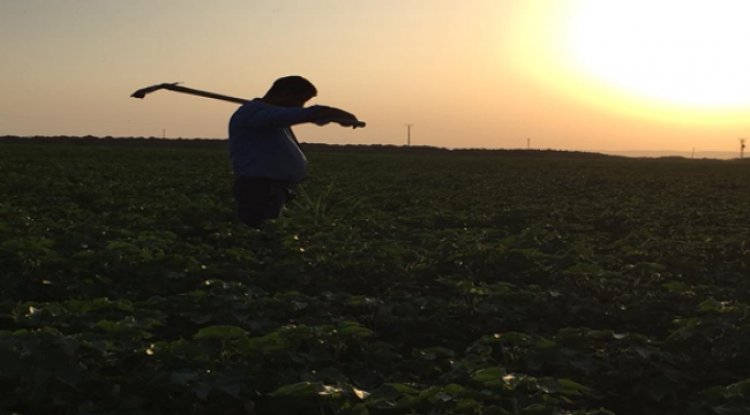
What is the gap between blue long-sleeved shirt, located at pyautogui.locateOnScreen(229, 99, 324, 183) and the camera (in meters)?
8.34

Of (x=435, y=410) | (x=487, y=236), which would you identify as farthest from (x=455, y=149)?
(x=435, y=410)

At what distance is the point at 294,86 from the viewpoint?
830 centimetres

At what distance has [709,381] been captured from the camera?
4660 millimetres

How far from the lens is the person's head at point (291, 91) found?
27.2ft

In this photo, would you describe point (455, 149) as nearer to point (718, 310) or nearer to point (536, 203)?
point (536, 203)

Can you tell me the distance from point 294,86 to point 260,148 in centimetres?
78

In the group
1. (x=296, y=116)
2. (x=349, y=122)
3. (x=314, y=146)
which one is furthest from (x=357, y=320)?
(x=314, y=146)

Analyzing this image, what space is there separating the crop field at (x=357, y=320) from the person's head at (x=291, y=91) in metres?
1.33

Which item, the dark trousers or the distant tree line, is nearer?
the dark trousers

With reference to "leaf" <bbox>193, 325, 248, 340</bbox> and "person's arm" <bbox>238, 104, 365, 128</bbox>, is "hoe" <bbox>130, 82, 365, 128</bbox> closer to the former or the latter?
"person's arm" <bbox>238, 104, 365, 128</bbox>

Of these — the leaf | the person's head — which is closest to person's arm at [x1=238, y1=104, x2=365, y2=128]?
the person's head

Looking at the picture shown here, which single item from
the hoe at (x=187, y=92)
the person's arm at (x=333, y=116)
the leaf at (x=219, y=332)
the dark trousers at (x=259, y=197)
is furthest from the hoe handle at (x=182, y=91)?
the leaf at (x=219, y=332)

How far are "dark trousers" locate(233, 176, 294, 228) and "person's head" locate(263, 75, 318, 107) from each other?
88 centimetres

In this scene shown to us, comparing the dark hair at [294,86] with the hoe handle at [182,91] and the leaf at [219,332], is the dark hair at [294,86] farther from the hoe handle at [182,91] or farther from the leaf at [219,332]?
the leaf at [219,332]
